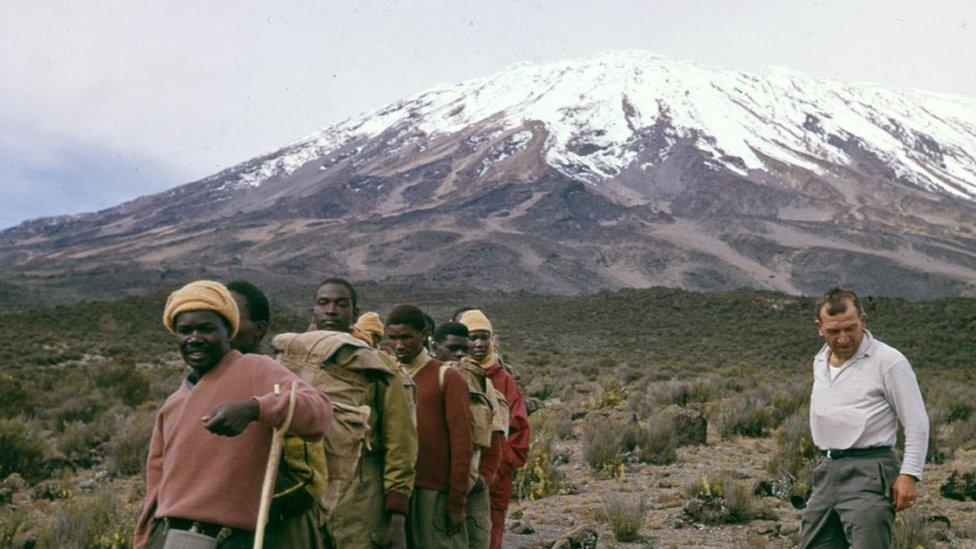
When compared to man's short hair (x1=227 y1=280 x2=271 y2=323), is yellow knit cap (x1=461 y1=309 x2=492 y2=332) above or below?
below

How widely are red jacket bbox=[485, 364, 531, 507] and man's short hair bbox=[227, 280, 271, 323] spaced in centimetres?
200

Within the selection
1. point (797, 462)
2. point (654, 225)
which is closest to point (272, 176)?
point (654, 225)

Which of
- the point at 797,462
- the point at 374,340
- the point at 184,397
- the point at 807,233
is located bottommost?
the point at 807,233

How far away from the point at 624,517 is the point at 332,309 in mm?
3777

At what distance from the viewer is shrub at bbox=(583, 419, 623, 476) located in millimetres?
9594

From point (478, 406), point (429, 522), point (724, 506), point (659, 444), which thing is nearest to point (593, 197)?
point (659, 444)

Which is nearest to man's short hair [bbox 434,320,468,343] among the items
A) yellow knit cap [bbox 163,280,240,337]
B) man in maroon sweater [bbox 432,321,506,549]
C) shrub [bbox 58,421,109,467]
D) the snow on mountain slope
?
man in maroon sweater [bbox 432,321,506,549]

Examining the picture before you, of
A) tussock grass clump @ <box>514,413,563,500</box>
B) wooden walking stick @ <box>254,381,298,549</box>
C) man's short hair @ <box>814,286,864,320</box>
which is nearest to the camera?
wooden walking stick @ <box>254,381,298,549</box>

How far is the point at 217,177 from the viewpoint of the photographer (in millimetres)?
142625

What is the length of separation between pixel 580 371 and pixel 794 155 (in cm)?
11271

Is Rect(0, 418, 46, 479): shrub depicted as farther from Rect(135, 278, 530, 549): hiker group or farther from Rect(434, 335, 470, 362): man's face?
Rect(434, 335, 470, 362): man's face

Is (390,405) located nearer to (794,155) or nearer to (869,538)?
(869,538)

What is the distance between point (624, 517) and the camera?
677 cm

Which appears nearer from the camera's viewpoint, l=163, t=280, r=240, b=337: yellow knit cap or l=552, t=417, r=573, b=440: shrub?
l=163, t=280, r=240, b=337: yellow knit cap
